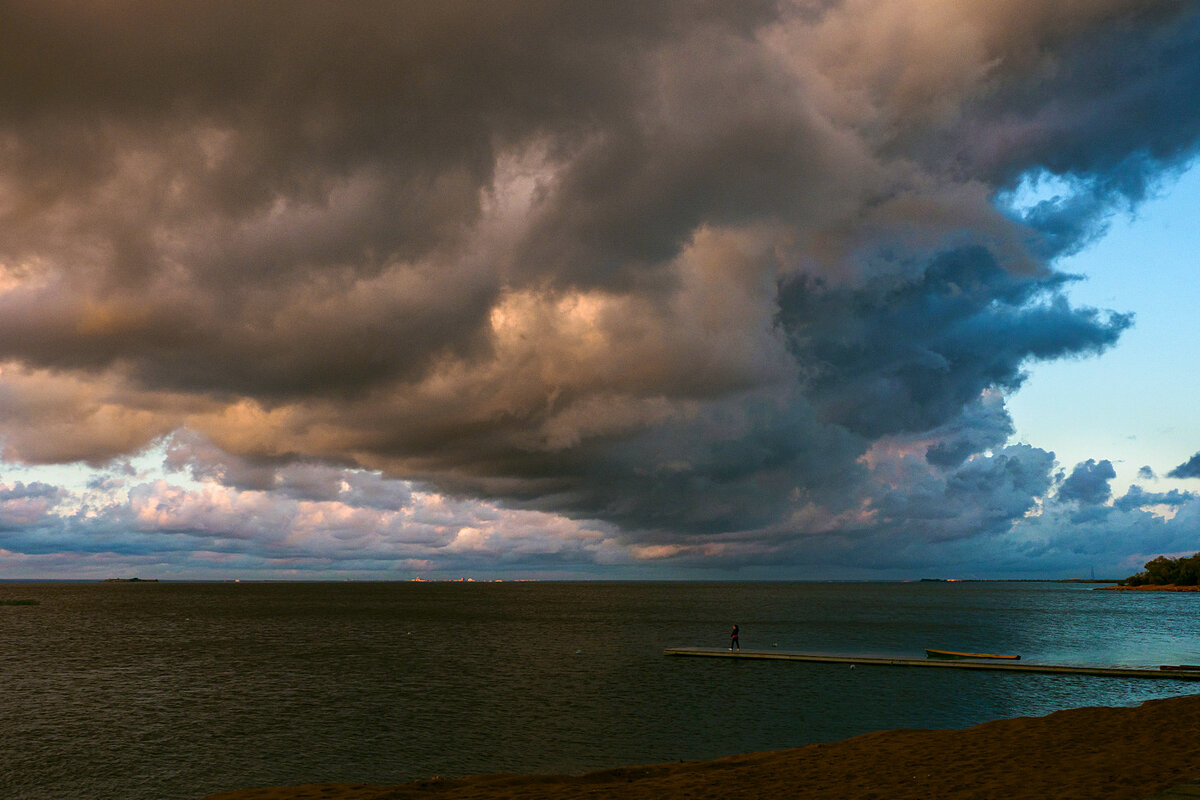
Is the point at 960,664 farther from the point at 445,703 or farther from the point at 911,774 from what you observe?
the point at 911,774

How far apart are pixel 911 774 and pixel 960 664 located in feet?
154

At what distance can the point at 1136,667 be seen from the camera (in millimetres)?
59594

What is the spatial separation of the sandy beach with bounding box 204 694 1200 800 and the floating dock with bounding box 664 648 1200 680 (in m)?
28.7

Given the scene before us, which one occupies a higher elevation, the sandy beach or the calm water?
the sandy beach

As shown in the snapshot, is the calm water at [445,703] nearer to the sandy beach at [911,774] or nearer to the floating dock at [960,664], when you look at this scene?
the floating dock at [960,664]

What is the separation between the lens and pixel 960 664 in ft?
212

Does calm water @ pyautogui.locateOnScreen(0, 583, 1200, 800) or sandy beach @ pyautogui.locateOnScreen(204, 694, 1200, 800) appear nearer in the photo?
sandy beach @ pyautogui.locateOnScreen(204, 694, 1200, 800)

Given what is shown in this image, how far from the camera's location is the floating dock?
55406 mm

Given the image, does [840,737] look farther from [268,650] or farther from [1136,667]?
[268,650]

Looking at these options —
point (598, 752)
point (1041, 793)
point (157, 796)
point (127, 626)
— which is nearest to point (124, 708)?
point (157, 796)

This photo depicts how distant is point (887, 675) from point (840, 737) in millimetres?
25490

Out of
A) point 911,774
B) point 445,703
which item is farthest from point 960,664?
point 911,774

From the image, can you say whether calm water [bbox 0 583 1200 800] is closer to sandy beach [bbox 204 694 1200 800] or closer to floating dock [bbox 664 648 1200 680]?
floating dock [bbox 664 648 1200 680]

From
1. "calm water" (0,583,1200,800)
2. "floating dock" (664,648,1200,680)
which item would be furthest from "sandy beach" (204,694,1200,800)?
"floating dock" (664,648,1200,680)
